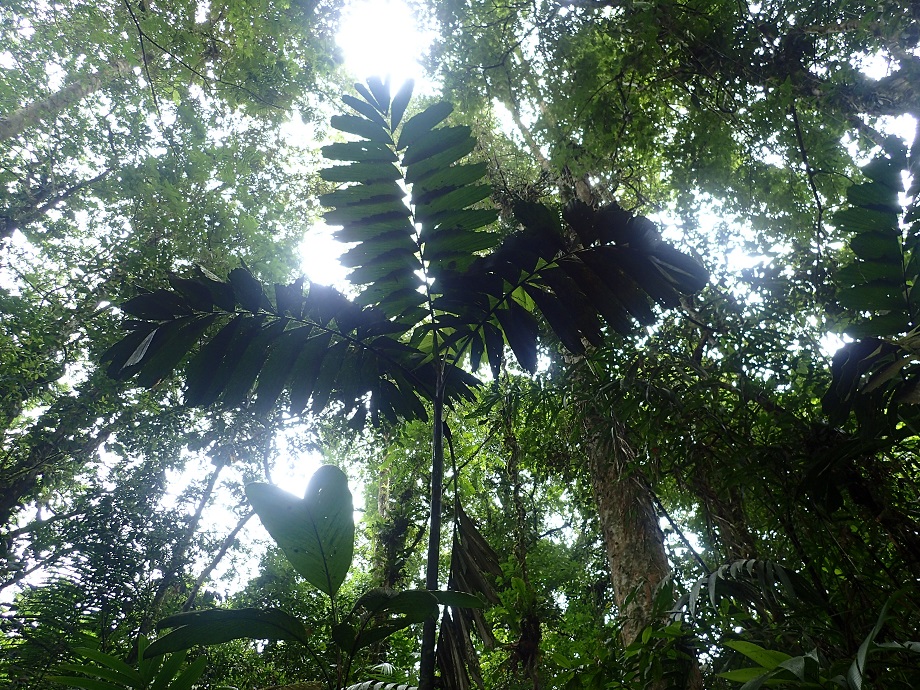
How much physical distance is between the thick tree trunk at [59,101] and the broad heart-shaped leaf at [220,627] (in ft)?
25.5

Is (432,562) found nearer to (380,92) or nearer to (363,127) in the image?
(363,127)

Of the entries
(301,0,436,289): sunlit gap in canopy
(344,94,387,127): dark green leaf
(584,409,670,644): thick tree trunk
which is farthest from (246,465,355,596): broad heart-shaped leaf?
(301,0,436,289): sunlit gap in canopy

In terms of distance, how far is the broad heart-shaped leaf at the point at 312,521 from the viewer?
0.68 metres

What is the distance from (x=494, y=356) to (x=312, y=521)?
31.5 inches

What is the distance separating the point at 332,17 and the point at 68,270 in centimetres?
506

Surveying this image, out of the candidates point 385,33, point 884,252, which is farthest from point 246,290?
point 385,33

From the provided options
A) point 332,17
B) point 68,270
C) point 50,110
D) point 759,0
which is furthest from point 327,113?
point 759,0

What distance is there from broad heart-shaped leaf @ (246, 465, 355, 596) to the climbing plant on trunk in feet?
1.72

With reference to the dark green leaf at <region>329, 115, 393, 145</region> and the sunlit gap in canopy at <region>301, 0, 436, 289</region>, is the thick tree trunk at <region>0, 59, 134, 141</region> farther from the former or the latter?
the dark green leaf at <region>329, 115, 393, 145</region>

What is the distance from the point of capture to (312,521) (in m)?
0.68

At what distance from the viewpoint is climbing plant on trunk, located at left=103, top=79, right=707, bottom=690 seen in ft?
4.04

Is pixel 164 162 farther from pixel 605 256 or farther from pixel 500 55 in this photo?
pixel 605 256

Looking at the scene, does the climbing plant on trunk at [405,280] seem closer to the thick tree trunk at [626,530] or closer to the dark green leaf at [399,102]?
the dark green leaf at [399,102]

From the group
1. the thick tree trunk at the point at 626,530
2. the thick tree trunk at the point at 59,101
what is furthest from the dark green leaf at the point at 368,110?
the thick tree trunk at the point at 59,101
